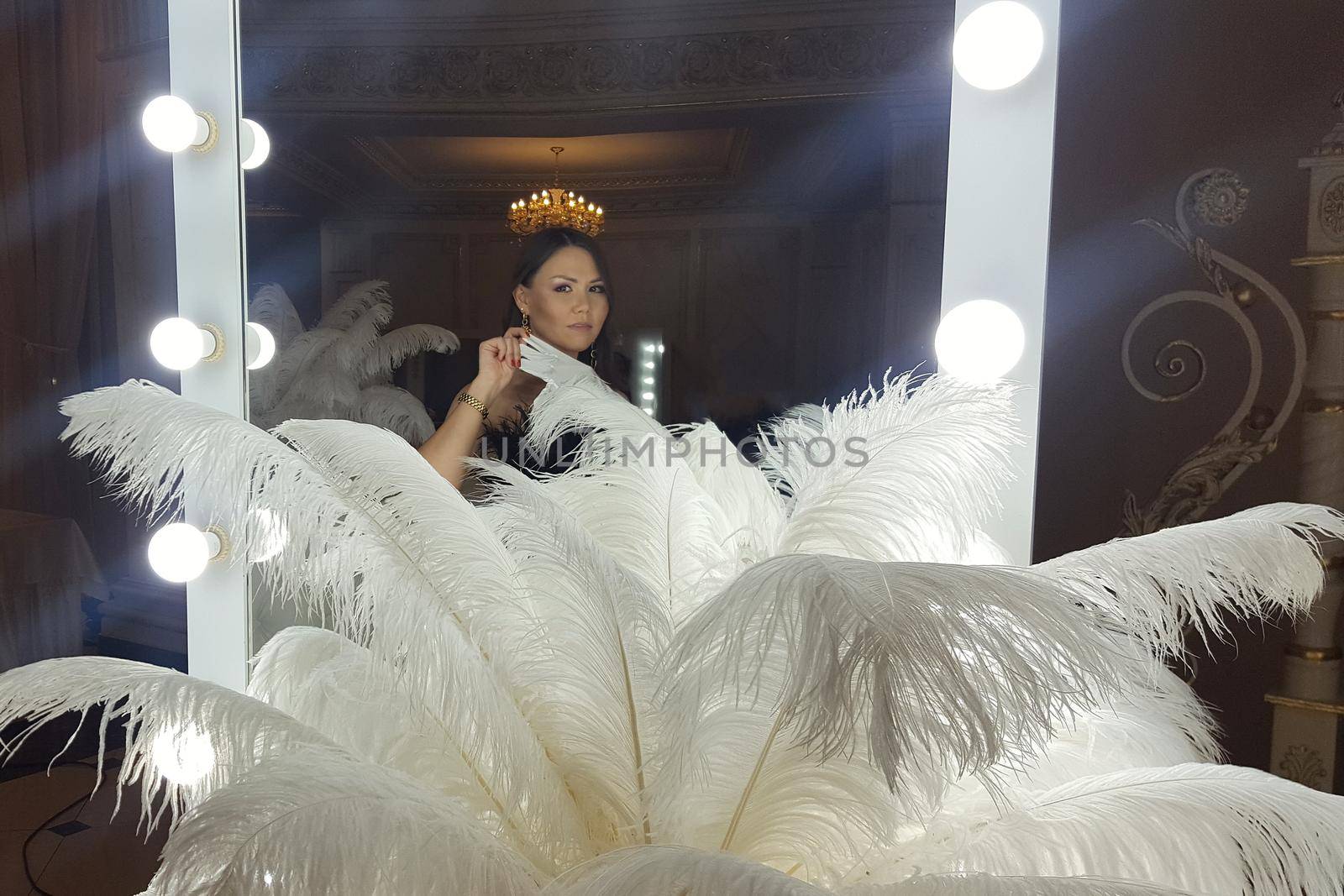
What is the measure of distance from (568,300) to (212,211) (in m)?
0.44

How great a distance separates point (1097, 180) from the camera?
33.4 inches

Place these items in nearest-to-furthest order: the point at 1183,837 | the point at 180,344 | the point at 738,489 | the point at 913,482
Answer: the point at 1183,837, the point at 913,482, the point at 738,489, the point at 180,344

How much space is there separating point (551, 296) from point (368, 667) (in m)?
0.40

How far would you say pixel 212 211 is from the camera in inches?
36.8

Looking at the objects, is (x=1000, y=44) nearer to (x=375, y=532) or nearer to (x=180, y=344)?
(x=375, y=532)

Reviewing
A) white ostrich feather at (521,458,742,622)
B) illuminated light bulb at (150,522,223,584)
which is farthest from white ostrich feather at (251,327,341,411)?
white ostrich feather at (521,458,742,622)

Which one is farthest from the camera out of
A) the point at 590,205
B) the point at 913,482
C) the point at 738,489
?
the point at 590,205

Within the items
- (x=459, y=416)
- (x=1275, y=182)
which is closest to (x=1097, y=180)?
(x=1275, y=182)

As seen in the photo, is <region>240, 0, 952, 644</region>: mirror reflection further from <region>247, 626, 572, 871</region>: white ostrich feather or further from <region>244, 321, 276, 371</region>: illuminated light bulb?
<region>247, 626, 572, 871</region>: white ostrich feather

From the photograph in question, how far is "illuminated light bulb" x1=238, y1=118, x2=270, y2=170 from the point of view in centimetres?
92

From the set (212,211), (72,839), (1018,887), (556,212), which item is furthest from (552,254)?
(72,839)

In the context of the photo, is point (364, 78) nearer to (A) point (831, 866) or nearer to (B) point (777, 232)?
(B) point (777, 232)

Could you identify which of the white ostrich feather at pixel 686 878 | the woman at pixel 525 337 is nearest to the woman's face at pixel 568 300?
the woman at pixel 525 337

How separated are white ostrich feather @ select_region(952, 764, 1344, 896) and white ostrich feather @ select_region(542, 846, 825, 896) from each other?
156mm
